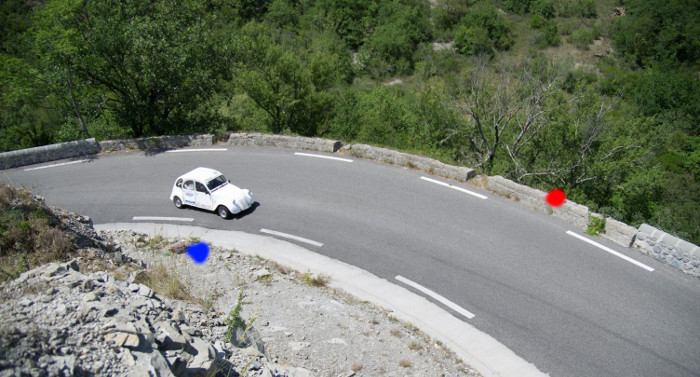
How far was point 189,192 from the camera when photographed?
15.3m

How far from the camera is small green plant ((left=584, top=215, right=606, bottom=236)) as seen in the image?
42.5ft

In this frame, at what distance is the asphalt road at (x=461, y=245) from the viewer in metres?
10.0

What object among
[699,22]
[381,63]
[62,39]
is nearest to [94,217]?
[62,39]

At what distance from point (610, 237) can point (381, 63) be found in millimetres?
52250

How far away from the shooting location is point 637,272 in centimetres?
1179

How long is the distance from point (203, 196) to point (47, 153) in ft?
32.7

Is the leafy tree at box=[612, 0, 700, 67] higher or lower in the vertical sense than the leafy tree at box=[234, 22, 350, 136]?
higher

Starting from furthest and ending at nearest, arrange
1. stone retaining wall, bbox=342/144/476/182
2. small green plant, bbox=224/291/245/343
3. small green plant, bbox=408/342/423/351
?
1. stone retaining wall, bbox=342/144/476/182
2. small green plant, bbox=408/342/423/351
3. small green plant, bbox=224/291/245/343

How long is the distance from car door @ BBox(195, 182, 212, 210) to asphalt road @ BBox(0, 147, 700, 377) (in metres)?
0.46

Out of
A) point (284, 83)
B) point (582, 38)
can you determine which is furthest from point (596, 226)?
point (582, 38)

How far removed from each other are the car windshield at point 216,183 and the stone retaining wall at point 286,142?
4.39 meters

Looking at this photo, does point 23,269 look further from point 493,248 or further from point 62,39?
point 62,39

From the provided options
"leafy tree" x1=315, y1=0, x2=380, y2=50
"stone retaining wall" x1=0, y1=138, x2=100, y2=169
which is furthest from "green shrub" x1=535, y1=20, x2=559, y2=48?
"stone retaining wall" x1=0, y1=138, x2=100, y2=169

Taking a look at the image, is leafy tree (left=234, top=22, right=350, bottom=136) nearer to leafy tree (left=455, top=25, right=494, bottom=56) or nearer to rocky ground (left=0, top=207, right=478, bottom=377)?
rocky ground (left=0, top=207, right=478, bottom=377)
